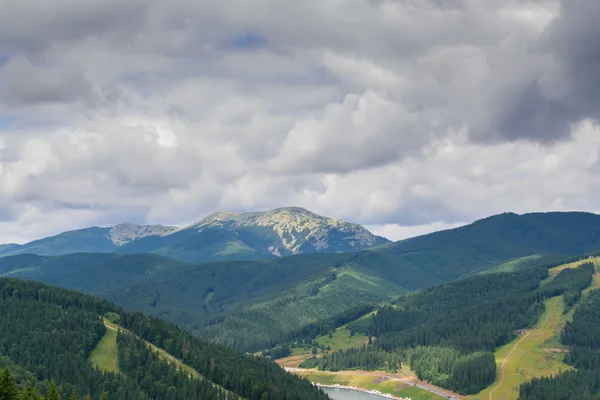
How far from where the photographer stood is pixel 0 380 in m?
135

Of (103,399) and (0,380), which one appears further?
(103,399)

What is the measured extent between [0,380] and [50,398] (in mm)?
11149

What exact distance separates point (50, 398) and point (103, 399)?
68.4ft

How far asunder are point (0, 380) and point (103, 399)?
2642 cm

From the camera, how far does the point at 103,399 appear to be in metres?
154

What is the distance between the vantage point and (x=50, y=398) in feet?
443

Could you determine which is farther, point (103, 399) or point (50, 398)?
point (103, 399)

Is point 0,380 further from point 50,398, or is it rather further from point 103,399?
point 103,399

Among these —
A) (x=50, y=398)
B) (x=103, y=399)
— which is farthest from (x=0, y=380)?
(x=103, y=399)
